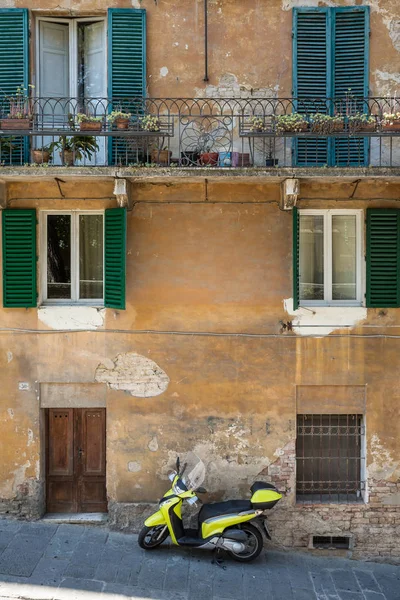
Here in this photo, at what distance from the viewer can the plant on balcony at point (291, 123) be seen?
762cm

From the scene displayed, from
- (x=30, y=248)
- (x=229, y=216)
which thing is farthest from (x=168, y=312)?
(x=30, y=248)

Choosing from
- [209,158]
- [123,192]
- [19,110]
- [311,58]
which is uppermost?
[311,58]

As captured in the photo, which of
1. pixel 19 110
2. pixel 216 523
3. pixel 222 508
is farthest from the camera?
pixel 19 110

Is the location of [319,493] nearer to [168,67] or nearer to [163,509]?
[163,509]

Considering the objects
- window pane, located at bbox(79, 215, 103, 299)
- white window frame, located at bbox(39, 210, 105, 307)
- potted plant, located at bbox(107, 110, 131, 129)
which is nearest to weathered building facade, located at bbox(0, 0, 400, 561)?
white window frame, located at bbox(39, 210, 105, 307)

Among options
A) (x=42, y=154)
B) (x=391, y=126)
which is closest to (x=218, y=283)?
(x=42, y=154)

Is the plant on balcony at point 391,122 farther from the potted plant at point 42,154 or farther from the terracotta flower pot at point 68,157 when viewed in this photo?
the potted plant at point 42,154

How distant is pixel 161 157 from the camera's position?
7949 millimetres

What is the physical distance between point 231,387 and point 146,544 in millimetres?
2584

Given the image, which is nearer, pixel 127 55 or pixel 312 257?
pixel 127 55

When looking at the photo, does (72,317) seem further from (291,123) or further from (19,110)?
(291,123)

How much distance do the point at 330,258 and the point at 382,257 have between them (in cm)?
78

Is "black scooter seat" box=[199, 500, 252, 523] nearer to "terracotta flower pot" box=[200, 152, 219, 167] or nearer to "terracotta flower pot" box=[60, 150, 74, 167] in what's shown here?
"terracotta flower pot" box=[200, 152, 219, 167]

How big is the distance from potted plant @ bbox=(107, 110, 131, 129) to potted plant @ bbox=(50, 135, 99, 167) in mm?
466
